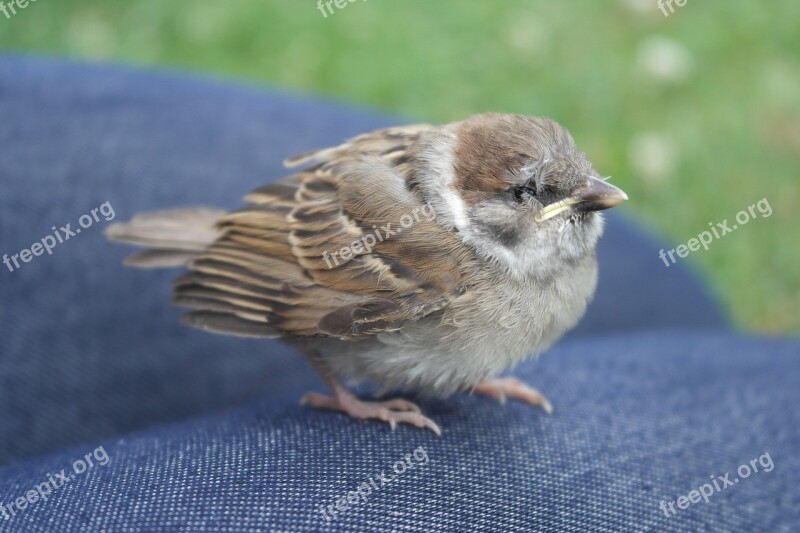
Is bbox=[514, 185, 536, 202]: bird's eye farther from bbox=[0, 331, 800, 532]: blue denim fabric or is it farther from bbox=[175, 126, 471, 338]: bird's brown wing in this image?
bbox=[0, 331, 800, 532]: blue denim fabric

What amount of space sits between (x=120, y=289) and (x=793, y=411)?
7.76 feet

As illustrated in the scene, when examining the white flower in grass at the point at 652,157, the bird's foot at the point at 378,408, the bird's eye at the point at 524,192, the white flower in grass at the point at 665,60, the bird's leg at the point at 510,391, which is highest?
the bird's eye at the point at 524,192

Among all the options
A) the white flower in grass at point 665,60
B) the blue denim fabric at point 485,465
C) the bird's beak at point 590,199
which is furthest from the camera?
the white flower in grass at point 665,60

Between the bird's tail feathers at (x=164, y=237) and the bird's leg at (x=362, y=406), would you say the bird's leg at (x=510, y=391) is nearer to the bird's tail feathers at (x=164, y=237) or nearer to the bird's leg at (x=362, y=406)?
the bird's leg at (x=362, y=406)

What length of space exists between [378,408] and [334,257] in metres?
0.45

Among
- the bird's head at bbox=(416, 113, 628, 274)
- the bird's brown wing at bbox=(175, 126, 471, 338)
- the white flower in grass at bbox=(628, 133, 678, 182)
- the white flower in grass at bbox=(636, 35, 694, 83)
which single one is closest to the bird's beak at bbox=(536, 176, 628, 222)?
the bird's head at bbox=(416, 113, 628, 274)

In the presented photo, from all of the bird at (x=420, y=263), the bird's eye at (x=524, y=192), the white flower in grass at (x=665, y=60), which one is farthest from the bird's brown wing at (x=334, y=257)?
the white flower in grass at (x=665, y=60)

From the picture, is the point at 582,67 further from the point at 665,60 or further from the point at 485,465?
the point at 485,465

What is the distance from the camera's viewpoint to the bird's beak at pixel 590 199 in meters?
1.99

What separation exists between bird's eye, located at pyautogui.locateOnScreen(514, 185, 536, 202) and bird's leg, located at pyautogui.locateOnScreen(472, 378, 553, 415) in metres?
0.61

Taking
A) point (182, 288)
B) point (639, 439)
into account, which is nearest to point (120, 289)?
point (182, 288)

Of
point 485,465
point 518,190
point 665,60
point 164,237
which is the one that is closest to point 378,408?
point 485,465

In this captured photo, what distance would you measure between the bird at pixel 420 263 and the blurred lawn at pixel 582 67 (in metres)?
2.65

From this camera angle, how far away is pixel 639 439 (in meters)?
2.29
